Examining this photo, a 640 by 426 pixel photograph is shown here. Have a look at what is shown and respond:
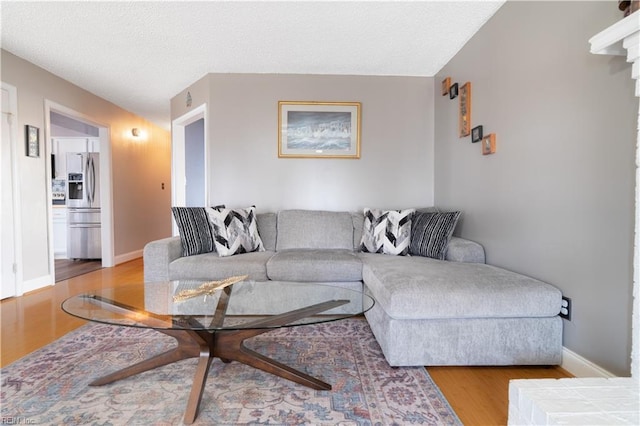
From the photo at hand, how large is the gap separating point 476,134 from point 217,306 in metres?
2.29

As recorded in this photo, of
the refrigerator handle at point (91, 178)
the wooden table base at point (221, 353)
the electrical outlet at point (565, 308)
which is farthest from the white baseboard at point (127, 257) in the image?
the electrical outlet at point (565, 308)

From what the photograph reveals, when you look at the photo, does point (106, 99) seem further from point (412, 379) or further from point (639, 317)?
point (639, 317)

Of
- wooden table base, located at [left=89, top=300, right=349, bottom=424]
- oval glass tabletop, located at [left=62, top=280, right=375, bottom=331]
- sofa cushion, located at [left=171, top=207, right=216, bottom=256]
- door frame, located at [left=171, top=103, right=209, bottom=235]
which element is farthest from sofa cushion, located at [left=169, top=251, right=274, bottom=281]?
door frame, located at [left=171, top=103, right=209, bottom=235]

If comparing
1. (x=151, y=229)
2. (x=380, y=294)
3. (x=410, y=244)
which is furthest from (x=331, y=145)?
(x=151, y=229)

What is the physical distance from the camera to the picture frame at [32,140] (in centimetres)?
322

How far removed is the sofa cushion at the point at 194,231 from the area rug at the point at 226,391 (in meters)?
0.88

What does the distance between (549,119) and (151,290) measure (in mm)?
2436

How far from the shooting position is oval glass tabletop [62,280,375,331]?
1316 millimetres

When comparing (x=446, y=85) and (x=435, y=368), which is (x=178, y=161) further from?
(x=435, y=368)

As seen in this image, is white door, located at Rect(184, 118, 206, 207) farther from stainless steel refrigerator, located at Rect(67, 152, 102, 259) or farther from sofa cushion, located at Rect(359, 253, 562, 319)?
sofa cushion, located at Rect(359, 253, 562, 319)

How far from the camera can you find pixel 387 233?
9.31 ft

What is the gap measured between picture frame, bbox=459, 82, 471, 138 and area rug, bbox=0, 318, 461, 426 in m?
1.95

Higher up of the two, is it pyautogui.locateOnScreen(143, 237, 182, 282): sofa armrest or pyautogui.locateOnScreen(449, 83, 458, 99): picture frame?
pyautogui.locateOnScreen(449, 83, 458, 99): picture frame

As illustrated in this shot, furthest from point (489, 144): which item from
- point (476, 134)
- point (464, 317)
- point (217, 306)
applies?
point (217, 306)
